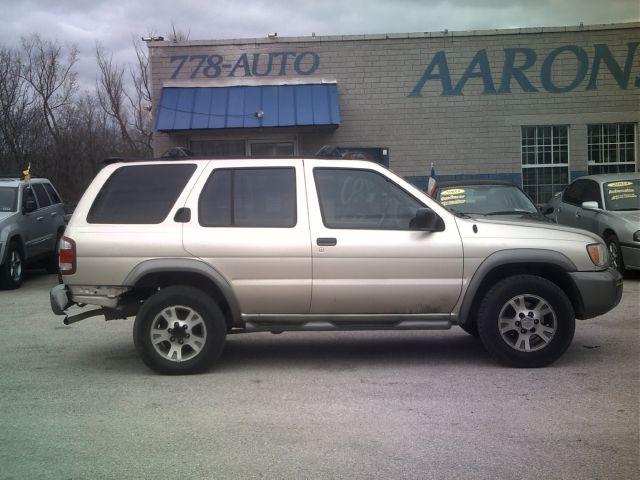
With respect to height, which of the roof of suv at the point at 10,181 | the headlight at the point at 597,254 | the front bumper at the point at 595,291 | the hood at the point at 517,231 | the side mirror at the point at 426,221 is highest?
the roof of suv at the point at 10,181

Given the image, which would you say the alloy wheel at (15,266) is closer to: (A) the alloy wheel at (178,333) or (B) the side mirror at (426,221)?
(A) the alloy wheel at (178,333)

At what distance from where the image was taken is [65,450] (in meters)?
4.41

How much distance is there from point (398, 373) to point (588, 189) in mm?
7852

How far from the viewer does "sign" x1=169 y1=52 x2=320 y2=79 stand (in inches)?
642

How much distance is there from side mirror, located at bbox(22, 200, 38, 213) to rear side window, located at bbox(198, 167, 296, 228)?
7856 mm

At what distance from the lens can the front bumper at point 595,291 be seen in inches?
238

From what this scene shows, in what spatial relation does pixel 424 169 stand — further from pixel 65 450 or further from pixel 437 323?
pixel 65 450

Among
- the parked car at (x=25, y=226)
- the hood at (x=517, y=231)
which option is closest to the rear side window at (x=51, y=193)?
the parked car at (x=25, y=226)

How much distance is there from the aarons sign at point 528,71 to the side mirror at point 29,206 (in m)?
8.94

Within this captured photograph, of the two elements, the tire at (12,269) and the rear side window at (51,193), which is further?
the rear side window at (51,193)

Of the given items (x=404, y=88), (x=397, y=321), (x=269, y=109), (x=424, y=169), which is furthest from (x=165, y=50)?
(x=397, y=321)

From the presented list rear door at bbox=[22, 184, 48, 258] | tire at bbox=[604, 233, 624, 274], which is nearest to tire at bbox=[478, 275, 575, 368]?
tire at bbox=[604, 233, 624, 274]

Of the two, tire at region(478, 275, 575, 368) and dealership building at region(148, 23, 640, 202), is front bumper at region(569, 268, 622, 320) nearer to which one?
tire at region(478, 275, 575, 368)

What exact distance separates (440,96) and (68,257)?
12.2 m
